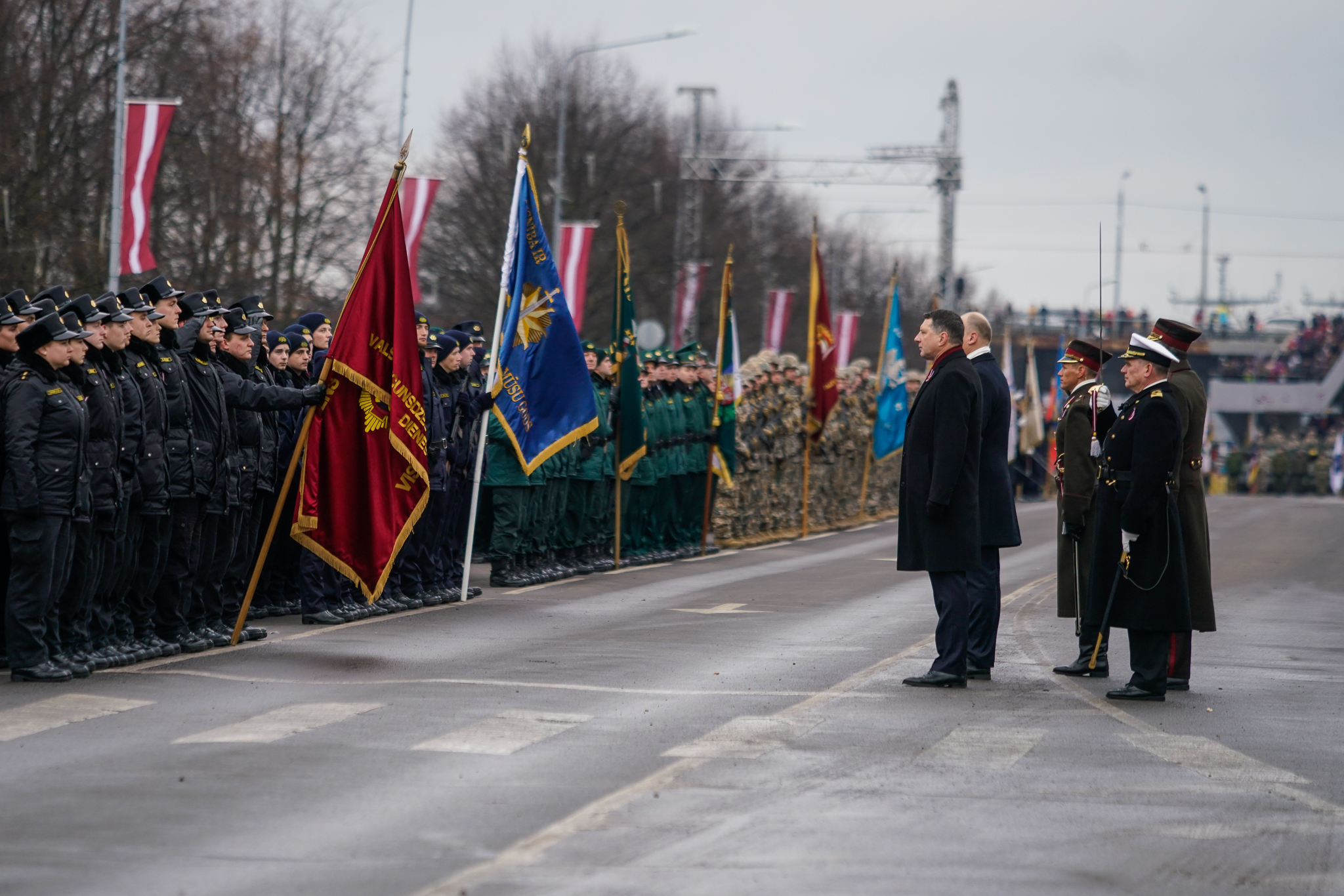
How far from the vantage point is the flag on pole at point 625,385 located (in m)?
18.6

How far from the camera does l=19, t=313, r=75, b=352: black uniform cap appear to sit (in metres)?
10.0

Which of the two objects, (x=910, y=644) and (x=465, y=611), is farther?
(x=465, y=611)

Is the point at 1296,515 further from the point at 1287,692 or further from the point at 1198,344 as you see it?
the point at 1198,344

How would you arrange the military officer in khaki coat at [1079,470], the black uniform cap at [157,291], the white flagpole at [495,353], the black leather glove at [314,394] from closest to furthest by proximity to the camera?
the black uniform cap at [157,291] < the military officer in khaki coat at [1079,470] < the black leather glove at [314,394] < the white flagpole at [495,353]

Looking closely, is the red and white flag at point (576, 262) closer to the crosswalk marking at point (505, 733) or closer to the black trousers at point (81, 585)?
the black trousers at point (81, 585)

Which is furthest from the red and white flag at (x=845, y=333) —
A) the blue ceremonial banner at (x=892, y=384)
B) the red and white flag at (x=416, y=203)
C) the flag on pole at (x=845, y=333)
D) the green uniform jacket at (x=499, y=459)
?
the green uniform jacket at (x=499, y=459)

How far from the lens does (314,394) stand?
39.8ft

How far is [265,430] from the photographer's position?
1286cm

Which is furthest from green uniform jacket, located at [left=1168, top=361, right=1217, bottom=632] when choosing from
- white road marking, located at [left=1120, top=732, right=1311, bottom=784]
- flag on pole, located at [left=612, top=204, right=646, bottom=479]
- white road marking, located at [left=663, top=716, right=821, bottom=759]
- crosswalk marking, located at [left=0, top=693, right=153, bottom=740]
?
flag on pole, located at [left=612, top=204, right=646, bottom=479]

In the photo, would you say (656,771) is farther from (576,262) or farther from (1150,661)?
(576,262)

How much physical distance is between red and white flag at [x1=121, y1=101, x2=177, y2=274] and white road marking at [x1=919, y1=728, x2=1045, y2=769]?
1430 centimetres

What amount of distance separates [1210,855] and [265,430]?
27.4 ft

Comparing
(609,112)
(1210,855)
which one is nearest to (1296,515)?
(609,112)

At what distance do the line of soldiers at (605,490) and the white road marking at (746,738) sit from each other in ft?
25.0
